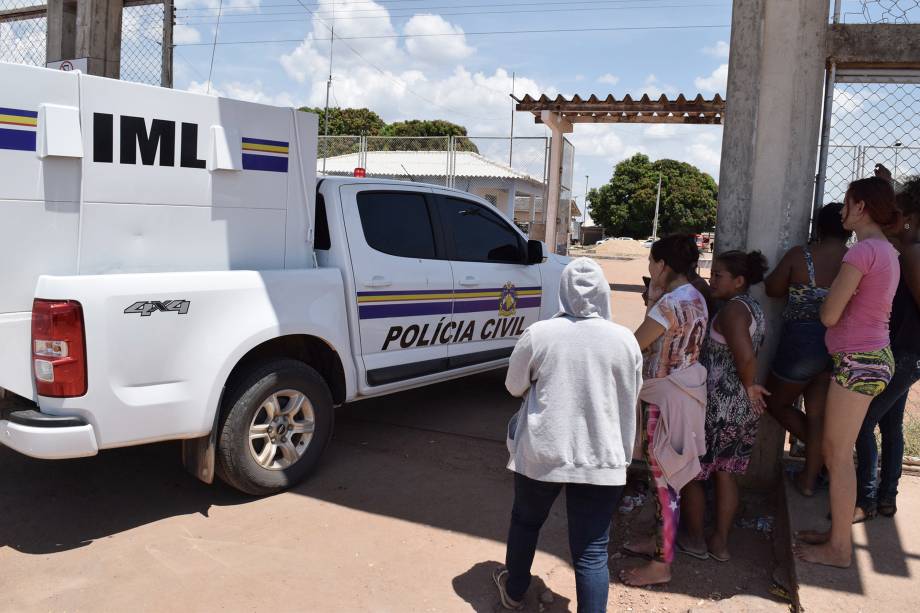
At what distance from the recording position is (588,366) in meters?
2.94

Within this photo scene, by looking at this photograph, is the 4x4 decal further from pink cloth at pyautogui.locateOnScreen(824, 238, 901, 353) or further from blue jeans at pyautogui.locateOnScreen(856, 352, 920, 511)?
blue jeans at pyautogui.locateOnScreen(856, 352, 920, 511)

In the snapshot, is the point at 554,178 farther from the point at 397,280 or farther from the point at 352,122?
the point at 352,122

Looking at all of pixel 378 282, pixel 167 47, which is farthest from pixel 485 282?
pixel 167 47

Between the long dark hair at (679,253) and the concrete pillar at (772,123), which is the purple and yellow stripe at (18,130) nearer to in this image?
the long dark hair at (679,253)

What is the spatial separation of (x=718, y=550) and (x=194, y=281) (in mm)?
3146

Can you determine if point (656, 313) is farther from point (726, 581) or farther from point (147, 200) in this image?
point (147, 200)

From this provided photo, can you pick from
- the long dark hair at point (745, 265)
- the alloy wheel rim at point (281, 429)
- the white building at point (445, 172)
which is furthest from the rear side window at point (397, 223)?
the white building at point (445, 172)

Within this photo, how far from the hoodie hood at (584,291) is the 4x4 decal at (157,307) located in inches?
83.2

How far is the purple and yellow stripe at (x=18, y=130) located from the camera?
370 centimetres

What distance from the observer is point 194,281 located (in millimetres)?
4059

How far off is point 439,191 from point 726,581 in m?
3.61

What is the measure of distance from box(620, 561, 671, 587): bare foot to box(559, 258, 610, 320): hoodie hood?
1464 millimetres

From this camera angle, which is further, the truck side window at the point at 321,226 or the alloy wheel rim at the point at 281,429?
the truck side window at the point at 321,226

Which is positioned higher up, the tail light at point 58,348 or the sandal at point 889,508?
the tail light at point 58,348
